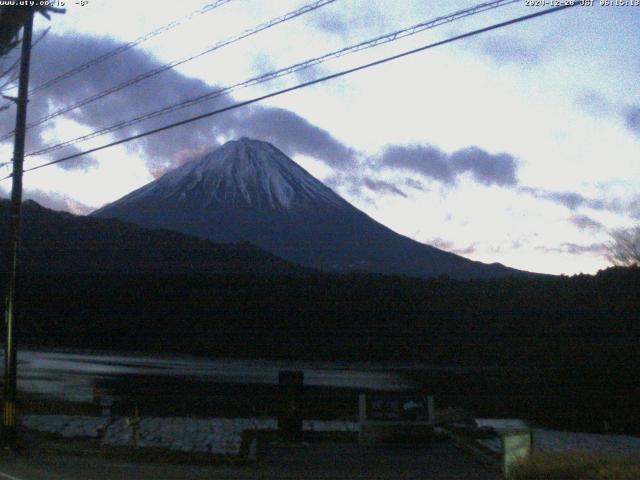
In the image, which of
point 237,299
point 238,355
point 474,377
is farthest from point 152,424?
point 237,299

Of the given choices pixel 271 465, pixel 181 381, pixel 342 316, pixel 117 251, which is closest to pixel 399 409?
pixel 271 465

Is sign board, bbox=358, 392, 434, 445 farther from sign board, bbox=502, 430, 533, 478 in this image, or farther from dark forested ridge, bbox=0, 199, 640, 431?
dark forested ridge, bbox=0, 199, 640, 431

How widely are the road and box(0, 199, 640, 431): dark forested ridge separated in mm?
23661

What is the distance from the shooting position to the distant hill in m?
87.5

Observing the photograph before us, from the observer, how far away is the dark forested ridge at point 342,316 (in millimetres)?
53656

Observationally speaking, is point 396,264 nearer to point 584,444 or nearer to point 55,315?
point 55,315

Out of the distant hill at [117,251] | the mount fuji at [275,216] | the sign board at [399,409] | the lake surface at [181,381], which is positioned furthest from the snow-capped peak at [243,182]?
the sign board at [399,409]

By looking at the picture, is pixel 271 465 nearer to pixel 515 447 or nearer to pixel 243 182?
pixel 515 447

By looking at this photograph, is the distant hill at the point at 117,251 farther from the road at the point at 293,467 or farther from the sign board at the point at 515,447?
the sign board at the point at 515,447

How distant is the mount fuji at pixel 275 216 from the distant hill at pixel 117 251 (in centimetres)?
1963

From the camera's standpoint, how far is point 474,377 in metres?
48.1

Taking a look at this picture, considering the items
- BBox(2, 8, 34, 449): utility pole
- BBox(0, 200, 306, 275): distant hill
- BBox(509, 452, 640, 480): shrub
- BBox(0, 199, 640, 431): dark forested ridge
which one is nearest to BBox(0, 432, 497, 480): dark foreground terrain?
BBox(2, 8, 34, 449): utility pole

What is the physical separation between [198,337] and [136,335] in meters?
4.99

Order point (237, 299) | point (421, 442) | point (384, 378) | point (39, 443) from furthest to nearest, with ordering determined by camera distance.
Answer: point (237, 299) < point (384, 378) < point (421, 442) < point (39, 443)
